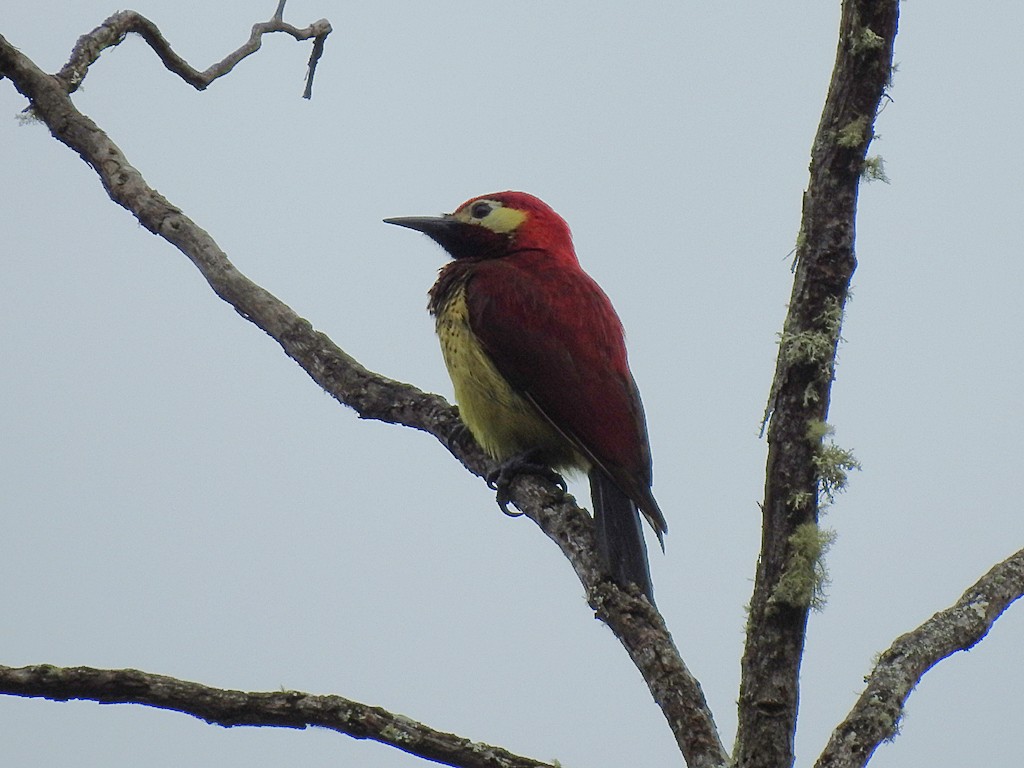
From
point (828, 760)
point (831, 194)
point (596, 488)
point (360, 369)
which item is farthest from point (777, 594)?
point (360, 369)

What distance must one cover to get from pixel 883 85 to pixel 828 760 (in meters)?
1.12

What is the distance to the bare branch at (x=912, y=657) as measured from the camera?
2.01 metres

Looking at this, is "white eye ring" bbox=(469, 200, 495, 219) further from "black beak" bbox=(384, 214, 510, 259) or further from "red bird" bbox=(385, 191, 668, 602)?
"red bird" bbox=(385, 191, 668, 602)

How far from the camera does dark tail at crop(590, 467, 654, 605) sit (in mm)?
2758

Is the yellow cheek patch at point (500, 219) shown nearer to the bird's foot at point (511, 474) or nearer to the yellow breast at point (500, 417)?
the yellow breast at point (500, 417)

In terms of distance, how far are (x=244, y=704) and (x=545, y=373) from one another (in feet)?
5.88

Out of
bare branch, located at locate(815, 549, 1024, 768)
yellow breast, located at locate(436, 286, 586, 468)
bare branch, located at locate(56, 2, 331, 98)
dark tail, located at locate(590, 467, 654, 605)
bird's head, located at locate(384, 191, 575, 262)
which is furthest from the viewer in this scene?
bird's head, located at locate(384, 191, 575, 262)

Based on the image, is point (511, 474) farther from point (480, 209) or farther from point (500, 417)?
point (480, 209)

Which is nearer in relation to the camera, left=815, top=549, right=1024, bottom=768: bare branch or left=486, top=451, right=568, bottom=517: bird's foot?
left=815, top=549, right=1024, bottom=768: bare branch

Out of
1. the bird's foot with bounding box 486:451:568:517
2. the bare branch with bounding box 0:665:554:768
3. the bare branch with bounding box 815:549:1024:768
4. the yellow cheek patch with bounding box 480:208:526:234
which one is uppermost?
the yellow cheek patch with bounding box 480:208:526:234

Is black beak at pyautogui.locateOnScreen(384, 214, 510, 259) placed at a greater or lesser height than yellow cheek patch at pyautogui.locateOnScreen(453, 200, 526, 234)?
lesser

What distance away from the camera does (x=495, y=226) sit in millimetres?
4512

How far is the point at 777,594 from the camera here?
2.05 m

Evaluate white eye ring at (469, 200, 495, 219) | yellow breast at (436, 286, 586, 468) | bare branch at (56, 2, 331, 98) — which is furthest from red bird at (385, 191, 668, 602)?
bare branch at (56, 2, 331, 98)
